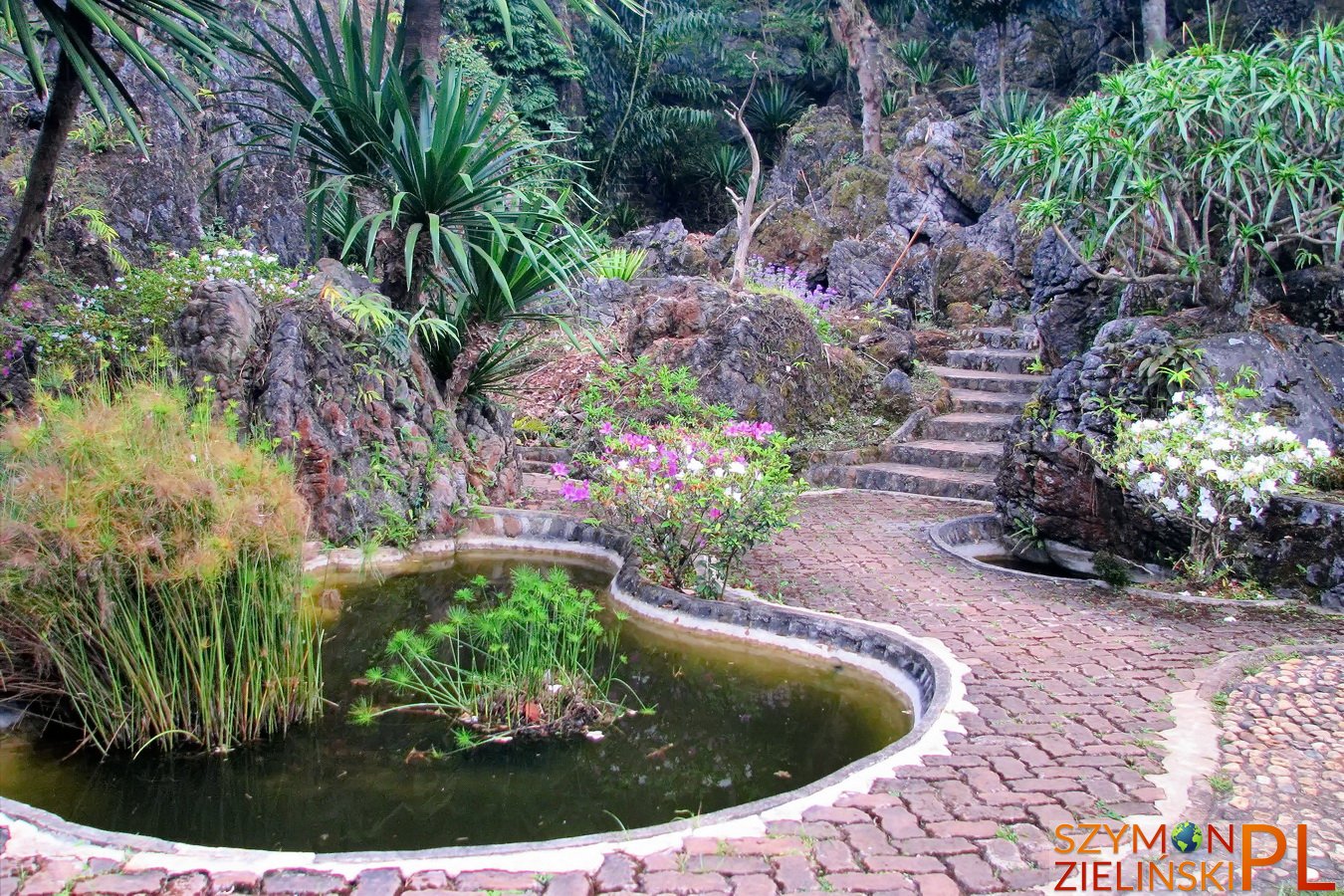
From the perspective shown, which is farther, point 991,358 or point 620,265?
point 620,265

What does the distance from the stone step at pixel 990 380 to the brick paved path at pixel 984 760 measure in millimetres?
5528

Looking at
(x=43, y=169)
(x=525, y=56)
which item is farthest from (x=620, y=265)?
(x=43, y=169)

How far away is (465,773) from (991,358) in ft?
32.9

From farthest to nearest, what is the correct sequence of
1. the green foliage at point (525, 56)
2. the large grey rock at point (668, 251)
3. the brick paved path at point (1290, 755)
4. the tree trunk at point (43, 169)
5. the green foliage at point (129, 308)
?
the green foliage at point (525, 56)
the large grey rock at point (668, 251)
the green foliage at point (129, 308)
the tree trunk at point (43, 169)
the brick paved path at point (1290, 755)

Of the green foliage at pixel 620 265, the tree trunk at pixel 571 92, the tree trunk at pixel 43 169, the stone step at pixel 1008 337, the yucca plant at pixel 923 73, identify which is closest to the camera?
the tree trunk at pixel 43 169

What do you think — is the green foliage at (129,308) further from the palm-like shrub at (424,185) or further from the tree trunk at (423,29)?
the tree trunk at (423,29)

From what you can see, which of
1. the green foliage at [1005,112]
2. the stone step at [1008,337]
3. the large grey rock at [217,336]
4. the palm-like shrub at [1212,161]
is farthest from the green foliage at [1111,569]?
the green foliage at [1005,112]

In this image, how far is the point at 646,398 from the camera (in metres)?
8.81

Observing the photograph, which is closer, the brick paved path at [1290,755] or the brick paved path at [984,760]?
the brick paved path at [984,760]

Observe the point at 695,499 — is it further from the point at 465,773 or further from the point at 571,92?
the point at 571,92

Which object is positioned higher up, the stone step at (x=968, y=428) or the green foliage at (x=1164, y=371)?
the green foliage at (x=1164, y=371)

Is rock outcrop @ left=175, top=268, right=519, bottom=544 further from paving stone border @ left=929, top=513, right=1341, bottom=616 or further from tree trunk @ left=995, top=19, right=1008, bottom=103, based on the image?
tree trunk @ left=995, top=19, right=1008, bottom=103

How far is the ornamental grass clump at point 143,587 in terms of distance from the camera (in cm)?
333

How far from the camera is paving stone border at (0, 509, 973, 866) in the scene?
2.55m
